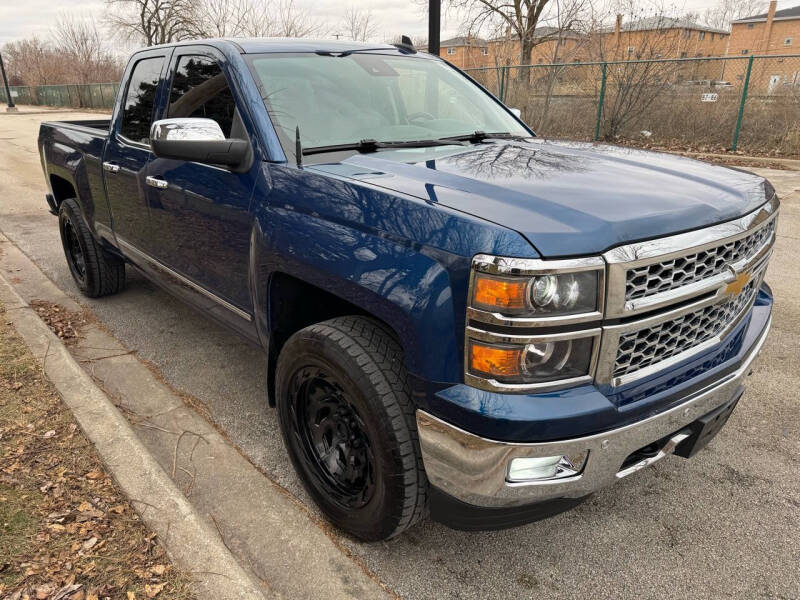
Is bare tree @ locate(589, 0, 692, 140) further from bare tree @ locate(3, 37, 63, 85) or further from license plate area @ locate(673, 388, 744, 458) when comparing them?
bare tree @ locate(3, 37, 63, 85)

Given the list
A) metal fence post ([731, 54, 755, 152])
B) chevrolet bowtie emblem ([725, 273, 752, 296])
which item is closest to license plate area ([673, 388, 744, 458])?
chevrolet bowtie emblem ([725, 273, 752, 296])

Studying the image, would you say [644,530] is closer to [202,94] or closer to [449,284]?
[449,284]

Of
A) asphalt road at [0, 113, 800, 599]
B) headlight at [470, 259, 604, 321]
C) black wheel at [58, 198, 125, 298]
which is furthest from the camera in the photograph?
black wheel at [58, 198, 125, 298]

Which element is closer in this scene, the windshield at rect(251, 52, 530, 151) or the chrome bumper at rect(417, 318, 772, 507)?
the chrome bumper at rect(417, 318, 772, 507)

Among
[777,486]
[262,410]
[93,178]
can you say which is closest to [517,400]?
[777,486]

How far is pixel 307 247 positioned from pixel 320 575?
4.00 feet

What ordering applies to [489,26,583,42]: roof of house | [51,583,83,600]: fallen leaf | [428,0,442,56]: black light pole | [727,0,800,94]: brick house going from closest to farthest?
[51,583,83,600]: fallen leaf, [428,0,442,56]: black light pole, [489,26,583,42]: roof of house, [727,0,800,94]: brick house

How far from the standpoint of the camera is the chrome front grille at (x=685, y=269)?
1.75 metres

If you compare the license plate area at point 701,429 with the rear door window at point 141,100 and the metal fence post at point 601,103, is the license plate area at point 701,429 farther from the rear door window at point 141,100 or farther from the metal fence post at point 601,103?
the metal fence post at point 601,103

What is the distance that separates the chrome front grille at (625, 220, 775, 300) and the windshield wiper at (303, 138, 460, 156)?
4.46 feet

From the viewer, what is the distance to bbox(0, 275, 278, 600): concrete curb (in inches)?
81.7

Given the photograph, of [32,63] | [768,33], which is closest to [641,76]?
[768,33]

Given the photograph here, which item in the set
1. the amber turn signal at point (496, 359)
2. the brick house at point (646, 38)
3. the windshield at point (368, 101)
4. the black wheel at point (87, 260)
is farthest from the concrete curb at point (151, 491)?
the brick house at point (646, 38)

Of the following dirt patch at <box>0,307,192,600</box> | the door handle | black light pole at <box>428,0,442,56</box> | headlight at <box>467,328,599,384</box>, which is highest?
black light pole at <box>428,0,442,56</box>
